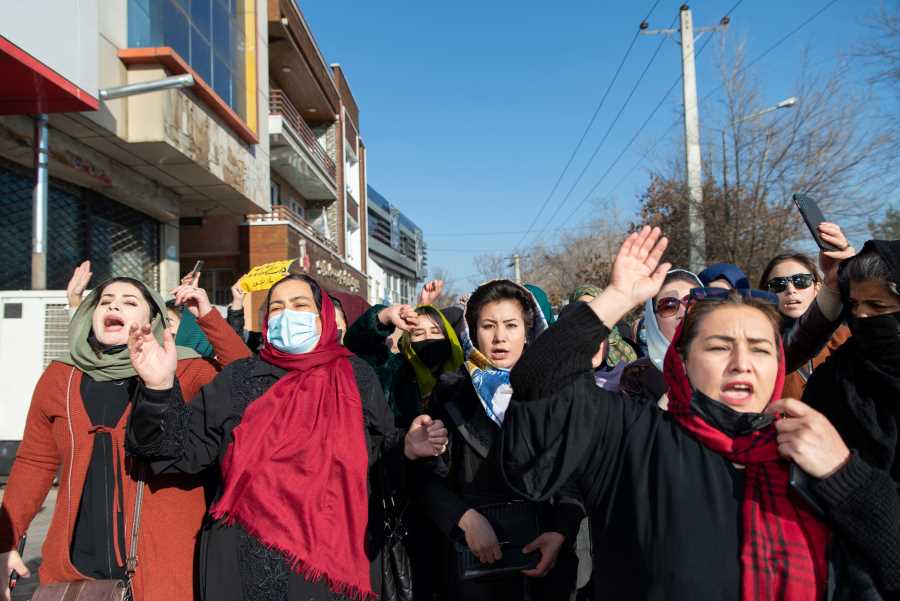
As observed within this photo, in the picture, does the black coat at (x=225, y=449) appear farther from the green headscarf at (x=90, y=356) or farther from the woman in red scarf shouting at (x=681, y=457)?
→ the woman in red scarf shouting at (x=681, y=457)

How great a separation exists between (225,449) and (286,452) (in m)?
0.24

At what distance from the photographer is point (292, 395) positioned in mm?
2527

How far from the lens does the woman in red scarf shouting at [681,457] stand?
4.87ft

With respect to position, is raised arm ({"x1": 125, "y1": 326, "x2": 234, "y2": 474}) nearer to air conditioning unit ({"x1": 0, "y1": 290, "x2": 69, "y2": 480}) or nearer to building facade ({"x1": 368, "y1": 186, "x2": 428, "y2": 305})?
air conditioning unit ({"x1": 0, "y1": 290, "x2": 69, "y2": 480})

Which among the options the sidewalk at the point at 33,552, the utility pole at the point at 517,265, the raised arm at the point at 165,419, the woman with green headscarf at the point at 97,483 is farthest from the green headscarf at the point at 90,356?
the utility pole at the point at 517,265

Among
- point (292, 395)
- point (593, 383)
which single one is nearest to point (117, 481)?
point (292, 395)

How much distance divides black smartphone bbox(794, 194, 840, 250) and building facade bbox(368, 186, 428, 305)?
35.8m

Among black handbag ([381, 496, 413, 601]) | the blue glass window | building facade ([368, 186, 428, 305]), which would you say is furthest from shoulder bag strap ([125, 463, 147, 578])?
building facade ([368, 186, 428, 305])

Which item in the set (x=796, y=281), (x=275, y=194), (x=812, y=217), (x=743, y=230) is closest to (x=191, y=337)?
(x=812, y=217)

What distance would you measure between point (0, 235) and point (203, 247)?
749cm

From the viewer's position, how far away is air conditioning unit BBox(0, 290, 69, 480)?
689 centimetres

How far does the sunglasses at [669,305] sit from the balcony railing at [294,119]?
1496 centimetres

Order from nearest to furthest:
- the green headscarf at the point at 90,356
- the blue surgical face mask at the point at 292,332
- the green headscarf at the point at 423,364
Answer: the green headscarf at the point at 90,356, the blue surgical face mask at the point at 292,332, the green headscarf at the point at 423,364

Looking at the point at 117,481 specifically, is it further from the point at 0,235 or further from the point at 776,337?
the point at 0,235
